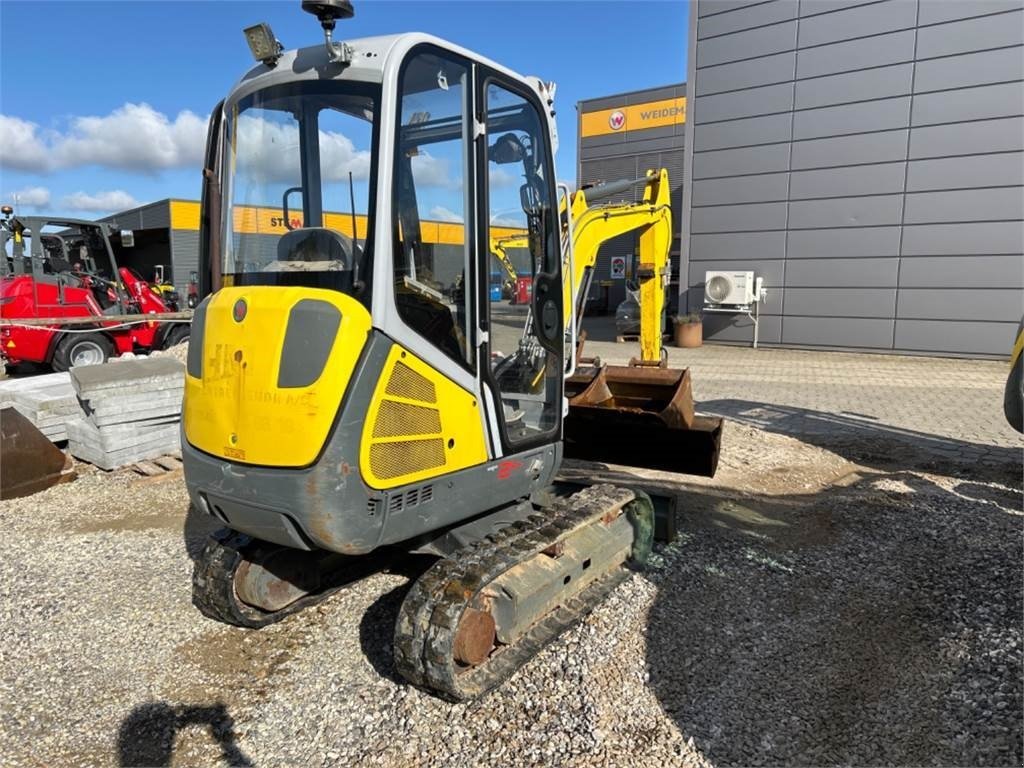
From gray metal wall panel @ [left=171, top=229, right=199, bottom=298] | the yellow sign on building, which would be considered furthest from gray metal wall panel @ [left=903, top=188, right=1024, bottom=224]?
gray metal wall panel @ [left=171, top=229, right=199, bottom=298]

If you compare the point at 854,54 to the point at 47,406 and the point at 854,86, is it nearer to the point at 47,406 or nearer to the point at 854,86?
the point at 854,86

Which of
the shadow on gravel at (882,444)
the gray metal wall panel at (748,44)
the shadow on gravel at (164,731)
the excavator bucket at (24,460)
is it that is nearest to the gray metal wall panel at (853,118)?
the gray metal wall panel at (748,44)

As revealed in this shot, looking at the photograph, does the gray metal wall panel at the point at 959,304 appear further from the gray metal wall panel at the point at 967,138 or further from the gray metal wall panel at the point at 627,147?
the gray metal wall panel at the point at 627,147

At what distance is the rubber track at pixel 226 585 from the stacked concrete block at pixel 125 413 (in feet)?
12.6

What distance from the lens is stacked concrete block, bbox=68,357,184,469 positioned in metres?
7.07

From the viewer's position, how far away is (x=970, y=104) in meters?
14.0

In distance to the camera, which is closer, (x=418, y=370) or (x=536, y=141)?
(x=418, y=370)

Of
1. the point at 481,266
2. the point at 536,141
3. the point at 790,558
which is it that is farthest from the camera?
the point at 790,558

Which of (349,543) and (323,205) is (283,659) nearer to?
(349,543)

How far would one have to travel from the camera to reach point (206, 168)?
364 centimetres

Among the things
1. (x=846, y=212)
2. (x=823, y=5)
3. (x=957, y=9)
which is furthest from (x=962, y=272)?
(x=823, y=5)

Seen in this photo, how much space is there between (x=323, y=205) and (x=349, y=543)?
1613mm

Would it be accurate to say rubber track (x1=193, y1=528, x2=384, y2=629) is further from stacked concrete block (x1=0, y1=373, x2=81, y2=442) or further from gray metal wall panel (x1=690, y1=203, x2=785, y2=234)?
gray metal wall panel (x1=690, y1=203, x2=785, y2=234)

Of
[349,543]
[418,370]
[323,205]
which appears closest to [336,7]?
[323,205]
